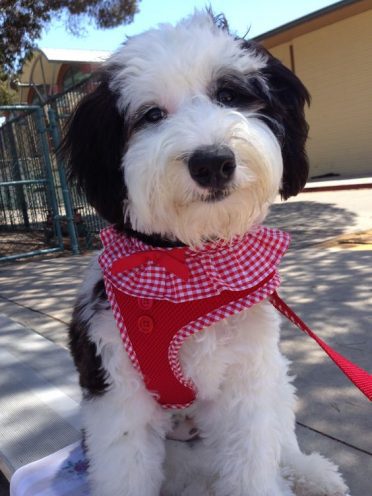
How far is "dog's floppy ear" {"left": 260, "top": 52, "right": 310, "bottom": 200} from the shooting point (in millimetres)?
1716

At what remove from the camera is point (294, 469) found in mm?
1858

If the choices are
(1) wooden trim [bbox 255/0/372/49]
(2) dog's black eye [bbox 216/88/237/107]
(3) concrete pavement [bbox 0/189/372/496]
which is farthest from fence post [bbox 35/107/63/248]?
(1) wooden trim [bbox 255/0/372/49]

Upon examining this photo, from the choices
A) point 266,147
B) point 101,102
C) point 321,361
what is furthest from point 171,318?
point 321,361

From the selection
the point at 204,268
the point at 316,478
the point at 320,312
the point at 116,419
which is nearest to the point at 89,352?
the point at 116,419

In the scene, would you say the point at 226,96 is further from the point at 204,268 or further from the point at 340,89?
the point at 340,89

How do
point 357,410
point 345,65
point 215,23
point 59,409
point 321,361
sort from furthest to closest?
point 345,65 → point 321,361 → point 59,409 → point 357,410 → point 215,23

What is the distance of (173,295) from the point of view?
1611mm

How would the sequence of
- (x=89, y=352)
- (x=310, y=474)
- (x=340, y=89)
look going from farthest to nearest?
(x=340, y=89) → (x=310, y=474) → (x=89, y=352)

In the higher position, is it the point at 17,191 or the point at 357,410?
the point at 17,191

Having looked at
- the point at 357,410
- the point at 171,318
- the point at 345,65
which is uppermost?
the point at 345,65

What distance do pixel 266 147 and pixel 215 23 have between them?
548 millimetres

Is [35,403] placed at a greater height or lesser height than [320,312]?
greater

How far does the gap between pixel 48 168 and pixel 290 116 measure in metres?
6.35

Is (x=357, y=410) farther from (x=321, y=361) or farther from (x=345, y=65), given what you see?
(x=345, y=65)
